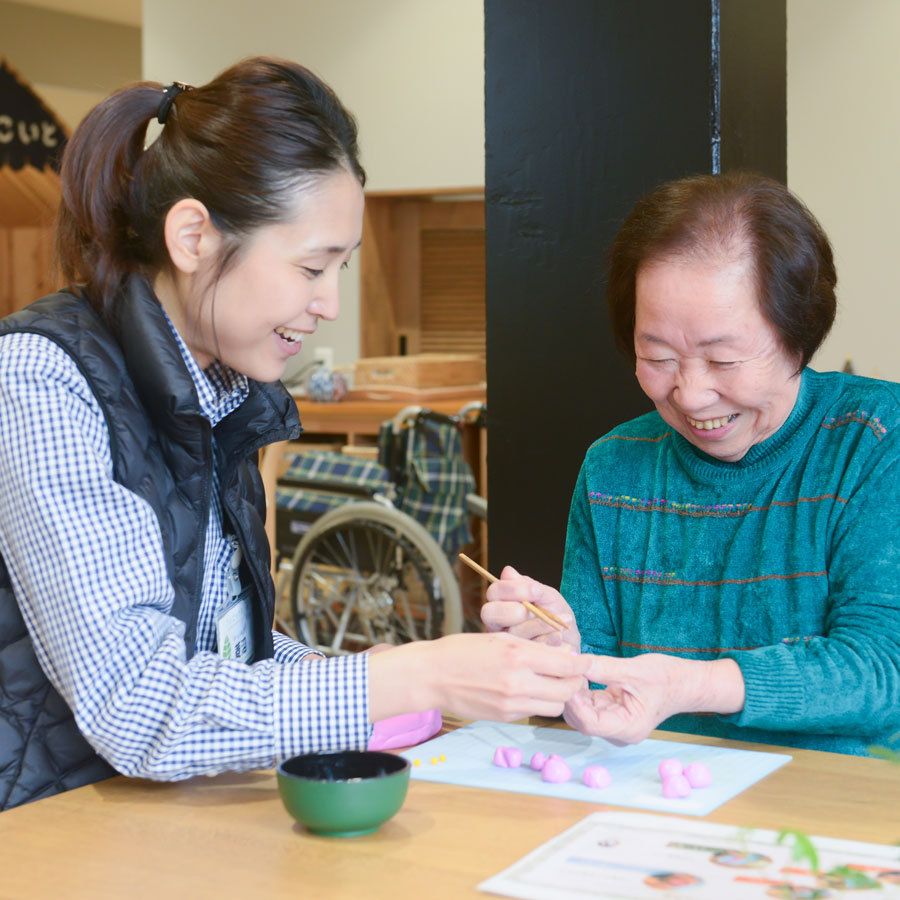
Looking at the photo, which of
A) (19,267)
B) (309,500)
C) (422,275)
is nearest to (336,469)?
(309,500)

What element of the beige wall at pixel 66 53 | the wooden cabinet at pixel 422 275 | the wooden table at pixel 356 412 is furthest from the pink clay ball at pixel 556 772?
the beige wall at pixel 66 53

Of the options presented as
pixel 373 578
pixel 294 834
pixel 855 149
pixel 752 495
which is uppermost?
pixel 855 149

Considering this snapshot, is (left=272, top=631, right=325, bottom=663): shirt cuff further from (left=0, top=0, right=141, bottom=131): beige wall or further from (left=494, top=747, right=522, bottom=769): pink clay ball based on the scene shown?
(left=0, top=0, right=141, bottom=131): beige wall

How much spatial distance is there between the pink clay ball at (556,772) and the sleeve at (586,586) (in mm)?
466

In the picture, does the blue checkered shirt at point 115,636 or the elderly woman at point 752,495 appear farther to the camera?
the elderly woman at point 752,495

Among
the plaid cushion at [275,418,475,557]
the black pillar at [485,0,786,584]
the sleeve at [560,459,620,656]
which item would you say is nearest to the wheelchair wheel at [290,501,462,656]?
the plaid cushion at [275,418,475,557]

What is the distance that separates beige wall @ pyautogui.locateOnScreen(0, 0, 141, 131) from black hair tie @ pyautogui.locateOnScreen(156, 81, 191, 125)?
675cm

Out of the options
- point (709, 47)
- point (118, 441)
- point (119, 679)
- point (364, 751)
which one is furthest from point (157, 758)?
point (709, 47)

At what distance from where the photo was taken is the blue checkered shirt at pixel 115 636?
1175mm

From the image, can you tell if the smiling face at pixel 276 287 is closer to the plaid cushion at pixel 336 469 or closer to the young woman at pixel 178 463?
the young woman at pixel 178 463

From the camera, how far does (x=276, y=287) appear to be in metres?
1.37

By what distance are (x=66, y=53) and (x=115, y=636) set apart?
7797 millimetres

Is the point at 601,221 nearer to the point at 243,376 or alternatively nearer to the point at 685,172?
the point at 685,172

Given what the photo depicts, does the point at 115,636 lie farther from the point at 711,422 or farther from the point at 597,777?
the point at 711,422
